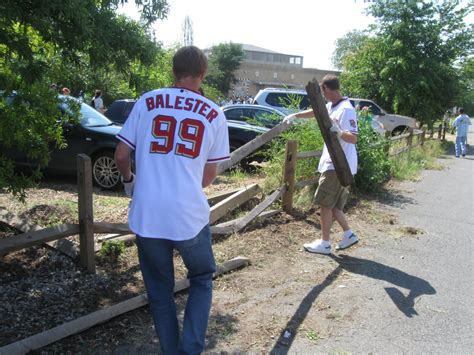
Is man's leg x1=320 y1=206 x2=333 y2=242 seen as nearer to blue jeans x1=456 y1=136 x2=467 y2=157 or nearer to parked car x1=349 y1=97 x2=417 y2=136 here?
blue jeans x1=456 y1=136 x2=467 y2=157

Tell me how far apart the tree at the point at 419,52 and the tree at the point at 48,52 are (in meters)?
17.3

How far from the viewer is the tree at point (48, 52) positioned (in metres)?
2.89

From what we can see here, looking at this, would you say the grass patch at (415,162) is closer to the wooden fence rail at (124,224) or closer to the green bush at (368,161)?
the green bush at (368,161)

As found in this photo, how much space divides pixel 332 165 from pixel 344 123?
1.56 ft

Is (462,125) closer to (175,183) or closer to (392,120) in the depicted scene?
(392,120)

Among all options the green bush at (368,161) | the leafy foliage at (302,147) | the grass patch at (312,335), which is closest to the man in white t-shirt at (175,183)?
the grass patch at (312,335)

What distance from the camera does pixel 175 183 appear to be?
2543mm

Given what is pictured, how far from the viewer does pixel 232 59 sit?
6575 centimetres

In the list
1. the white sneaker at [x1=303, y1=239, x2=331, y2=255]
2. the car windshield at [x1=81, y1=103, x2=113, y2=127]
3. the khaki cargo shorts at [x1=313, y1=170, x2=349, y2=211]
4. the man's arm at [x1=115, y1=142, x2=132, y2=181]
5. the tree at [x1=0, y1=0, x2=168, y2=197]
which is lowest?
the white sneaker at [x1=303, y1=239, x2=331, y2=255]

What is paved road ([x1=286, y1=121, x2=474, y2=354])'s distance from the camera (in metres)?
3.43

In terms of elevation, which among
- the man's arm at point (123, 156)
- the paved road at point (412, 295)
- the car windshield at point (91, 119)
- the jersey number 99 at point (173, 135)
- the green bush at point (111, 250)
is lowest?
the paved road at point (412, 295)

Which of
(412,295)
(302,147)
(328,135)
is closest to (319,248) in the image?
(412,295)

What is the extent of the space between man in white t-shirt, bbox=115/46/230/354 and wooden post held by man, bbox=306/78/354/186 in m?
2.01

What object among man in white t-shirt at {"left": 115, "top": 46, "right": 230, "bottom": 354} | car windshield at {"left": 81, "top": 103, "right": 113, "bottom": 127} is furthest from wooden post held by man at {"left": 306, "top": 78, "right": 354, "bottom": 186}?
car windshield at {"left": 81, "top": 103, "right": 113, "bottom": 127}
